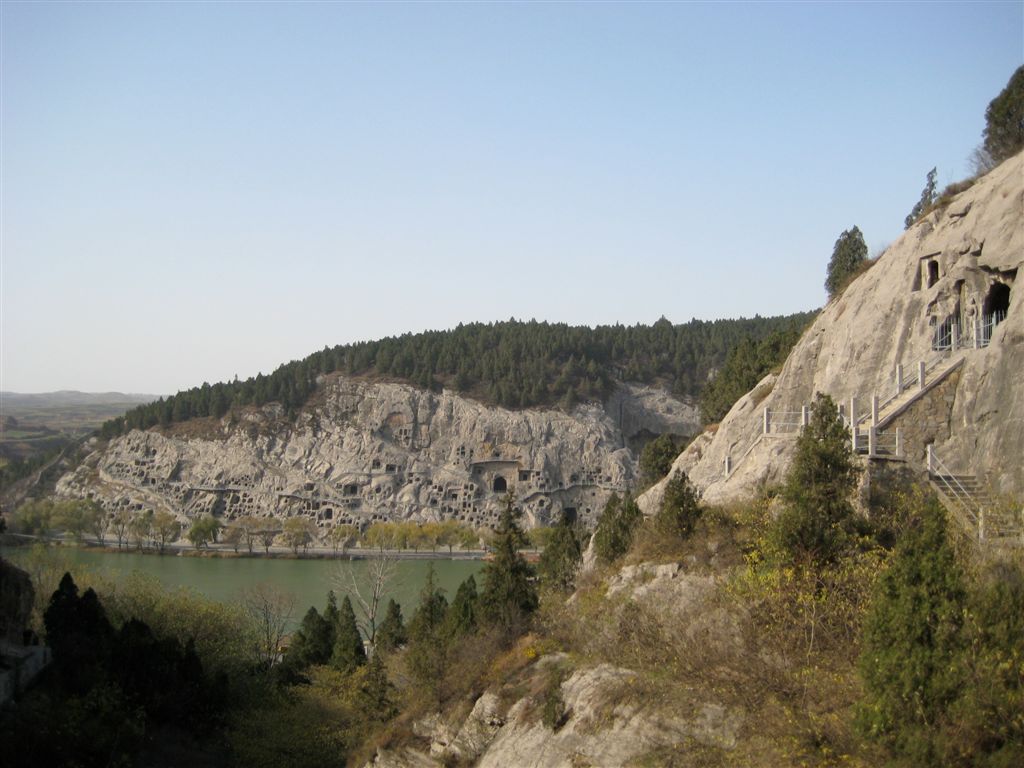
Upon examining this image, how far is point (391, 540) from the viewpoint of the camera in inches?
2963

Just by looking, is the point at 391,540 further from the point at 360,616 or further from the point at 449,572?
the point at 360,616

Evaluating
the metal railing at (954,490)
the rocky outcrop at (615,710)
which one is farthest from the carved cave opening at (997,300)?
the rocky outcrop at (615,710)

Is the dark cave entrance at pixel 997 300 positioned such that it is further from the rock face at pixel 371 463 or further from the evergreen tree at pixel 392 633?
the rock face at pixel 371 463

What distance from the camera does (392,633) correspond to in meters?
30.7

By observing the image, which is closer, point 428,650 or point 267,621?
point 428,650

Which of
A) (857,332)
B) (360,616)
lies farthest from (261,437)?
(857,332)

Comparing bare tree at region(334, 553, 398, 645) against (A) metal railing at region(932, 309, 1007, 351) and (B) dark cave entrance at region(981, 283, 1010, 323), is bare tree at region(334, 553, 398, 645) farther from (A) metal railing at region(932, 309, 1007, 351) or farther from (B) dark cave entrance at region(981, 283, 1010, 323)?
(B) dark cave entrance at region(981, 283, 1010, 323)

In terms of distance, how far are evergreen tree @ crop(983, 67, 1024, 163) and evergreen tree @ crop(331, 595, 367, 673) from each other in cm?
2228

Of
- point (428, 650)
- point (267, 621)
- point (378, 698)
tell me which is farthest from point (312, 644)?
point (428, 650)

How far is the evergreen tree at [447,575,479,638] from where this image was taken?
75.6 feet

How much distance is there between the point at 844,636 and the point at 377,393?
7995 centimetres

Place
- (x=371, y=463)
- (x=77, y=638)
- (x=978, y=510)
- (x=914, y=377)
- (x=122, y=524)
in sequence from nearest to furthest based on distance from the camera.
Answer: (x=978, y=510)
(x=914, y=377)
(x=77, y=638)
(x=122, y=524)
(x=371, y=463)

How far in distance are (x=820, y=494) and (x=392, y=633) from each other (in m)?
19.6

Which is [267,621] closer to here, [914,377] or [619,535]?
[619,535]
